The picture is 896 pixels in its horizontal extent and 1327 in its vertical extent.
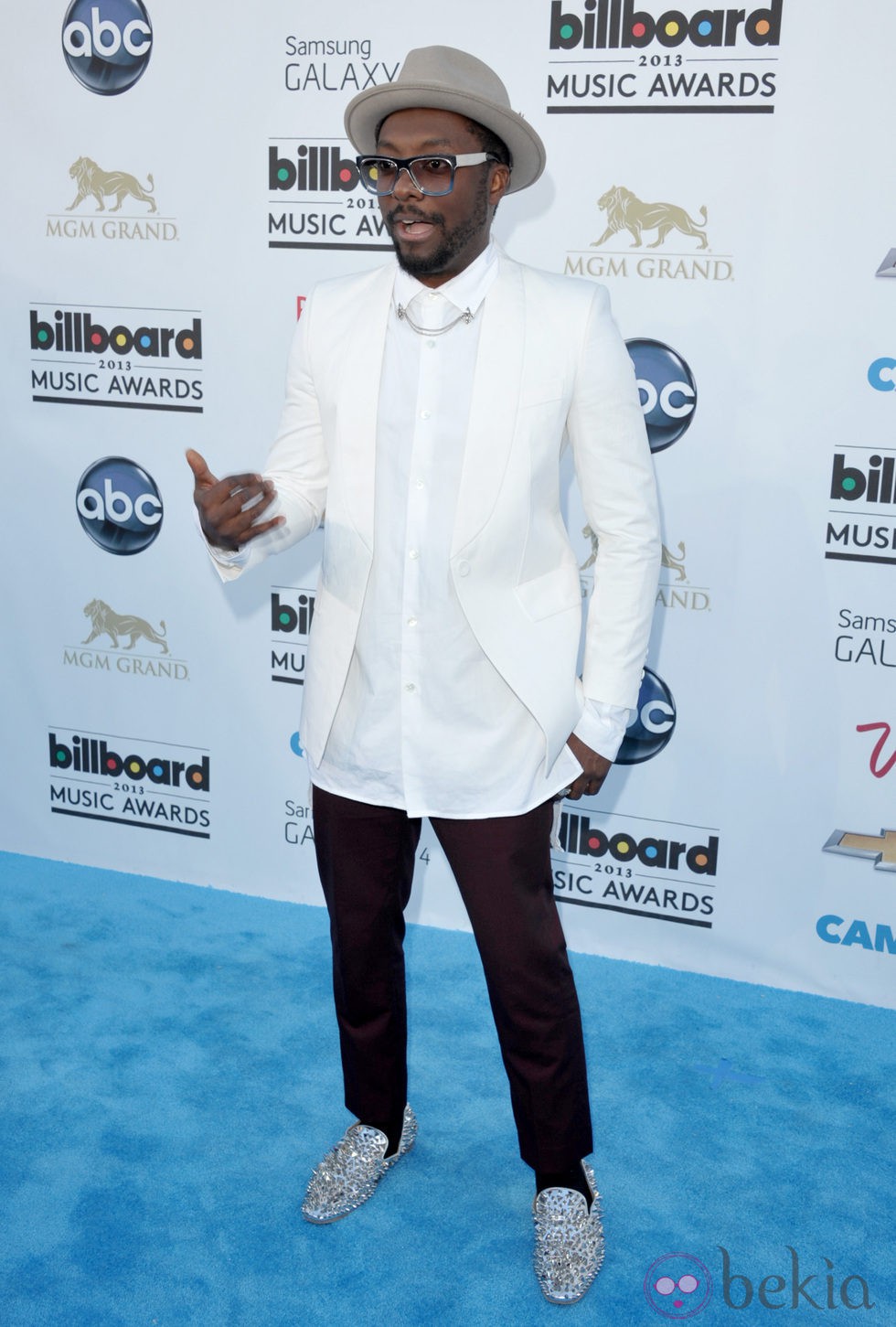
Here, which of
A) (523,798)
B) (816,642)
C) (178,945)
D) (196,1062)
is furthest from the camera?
(178,945)

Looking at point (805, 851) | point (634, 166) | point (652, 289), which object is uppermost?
point (634, 166)

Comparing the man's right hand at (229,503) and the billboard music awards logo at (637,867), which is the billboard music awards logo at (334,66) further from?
the billboard music awards logo at (637,867)

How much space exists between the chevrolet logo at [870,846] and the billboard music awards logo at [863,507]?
687 millimetres

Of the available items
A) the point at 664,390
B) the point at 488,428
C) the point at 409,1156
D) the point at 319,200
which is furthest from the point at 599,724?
the point at 319,200

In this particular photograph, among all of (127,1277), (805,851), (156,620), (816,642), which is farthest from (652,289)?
(127,1277)

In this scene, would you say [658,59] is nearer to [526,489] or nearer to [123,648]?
[526,489]

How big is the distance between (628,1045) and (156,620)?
5.94 ft

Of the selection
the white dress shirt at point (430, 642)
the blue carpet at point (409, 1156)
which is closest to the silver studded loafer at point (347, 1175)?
the blue carpet at point (409, 1156)

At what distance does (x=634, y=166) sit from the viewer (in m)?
2.98

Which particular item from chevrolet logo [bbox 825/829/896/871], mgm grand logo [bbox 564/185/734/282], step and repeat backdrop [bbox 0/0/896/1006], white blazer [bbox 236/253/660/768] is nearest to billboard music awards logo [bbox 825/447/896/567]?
step and repeat backdrop [bbox 0/0/896/1006]

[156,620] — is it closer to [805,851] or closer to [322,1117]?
[322,1117]

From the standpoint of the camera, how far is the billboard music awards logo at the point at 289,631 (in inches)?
139

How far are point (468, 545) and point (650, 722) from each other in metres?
1.44

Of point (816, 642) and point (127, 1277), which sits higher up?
point (816, 642)
